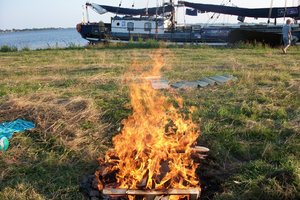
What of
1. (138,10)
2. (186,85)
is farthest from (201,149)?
(138,10)

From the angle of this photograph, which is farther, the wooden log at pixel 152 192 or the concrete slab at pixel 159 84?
the concrete slab at pixel 159 84

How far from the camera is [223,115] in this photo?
584cm

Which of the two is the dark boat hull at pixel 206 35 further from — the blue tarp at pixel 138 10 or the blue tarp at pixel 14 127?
the blue tarp at pixel 14 127

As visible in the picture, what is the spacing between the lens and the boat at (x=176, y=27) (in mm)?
21105

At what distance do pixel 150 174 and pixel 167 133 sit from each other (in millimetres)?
1374

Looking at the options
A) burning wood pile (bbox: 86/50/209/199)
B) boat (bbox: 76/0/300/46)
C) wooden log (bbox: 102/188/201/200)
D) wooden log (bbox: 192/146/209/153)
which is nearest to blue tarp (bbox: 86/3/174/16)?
boat (bbox: 76/0/300/46)

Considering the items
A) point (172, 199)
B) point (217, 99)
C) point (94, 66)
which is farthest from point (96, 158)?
point (94, 66)

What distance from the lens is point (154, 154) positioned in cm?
396

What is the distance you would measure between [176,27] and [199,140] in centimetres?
2274

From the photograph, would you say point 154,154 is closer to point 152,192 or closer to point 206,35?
point 152,192

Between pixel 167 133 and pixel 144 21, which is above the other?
pixel 144 21

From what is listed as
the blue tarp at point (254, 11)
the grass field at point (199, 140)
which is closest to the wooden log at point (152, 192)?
the grass field at point (199, 140)

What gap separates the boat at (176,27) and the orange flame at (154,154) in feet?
54.5

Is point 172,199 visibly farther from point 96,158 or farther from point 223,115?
point 223,115
